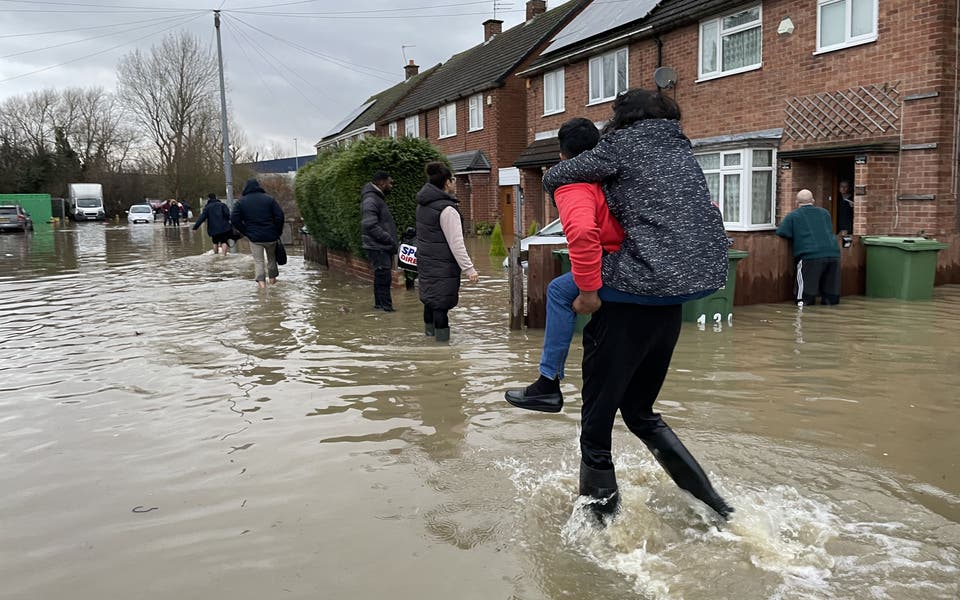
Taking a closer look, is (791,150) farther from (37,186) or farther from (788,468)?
(37,186)

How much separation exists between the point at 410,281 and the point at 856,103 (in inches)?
340

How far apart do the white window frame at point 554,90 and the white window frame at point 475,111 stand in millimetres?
5783

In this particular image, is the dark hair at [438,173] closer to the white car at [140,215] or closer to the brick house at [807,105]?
the brick house at [807,105]

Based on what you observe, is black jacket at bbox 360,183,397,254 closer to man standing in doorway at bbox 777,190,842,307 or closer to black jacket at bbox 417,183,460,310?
black jacket at bbox 417,183,460,310

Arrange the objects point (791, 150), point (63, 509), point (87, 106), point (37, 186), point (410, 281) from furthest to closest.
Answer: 1. point (87, 106)
2. point (37, 186)
3. point (791, 150)
4. point (410, 281)
5. point (63, 509)

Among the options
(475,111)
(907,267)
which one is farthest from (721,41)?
(475,111)

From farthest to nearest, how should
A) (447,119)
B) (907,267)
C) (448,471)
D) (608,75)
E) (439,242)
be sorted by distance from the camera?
(447,119) → (608,75) → (907,267) → (439,242) → (448,471)

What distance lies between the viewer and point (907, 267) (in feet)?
34.4

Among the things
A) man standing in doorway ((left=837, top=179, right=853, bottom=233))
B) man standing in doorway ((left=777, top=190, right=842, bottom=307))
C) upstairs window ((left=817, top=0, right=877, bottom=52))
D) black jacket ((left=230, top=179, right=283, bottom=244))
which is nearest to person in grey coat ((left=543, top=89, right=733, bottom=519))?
man standing in doorway ((left=777, top=190, right=842, bottom=307))

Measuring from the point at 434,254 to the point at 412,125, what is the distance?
102ft

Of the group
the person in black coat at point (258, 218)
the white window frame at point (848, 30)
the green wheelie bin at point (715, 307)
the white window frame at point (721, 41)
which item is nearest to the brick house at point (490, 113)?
the white window frame at point (721, 41)

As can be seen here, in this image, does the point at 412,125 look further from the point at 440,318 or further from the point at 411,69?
the point at 440,318

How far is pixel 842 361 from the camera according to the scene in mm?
7016

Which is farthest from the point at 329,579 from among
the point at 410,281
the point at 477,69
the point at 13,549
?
the point at 477,69
